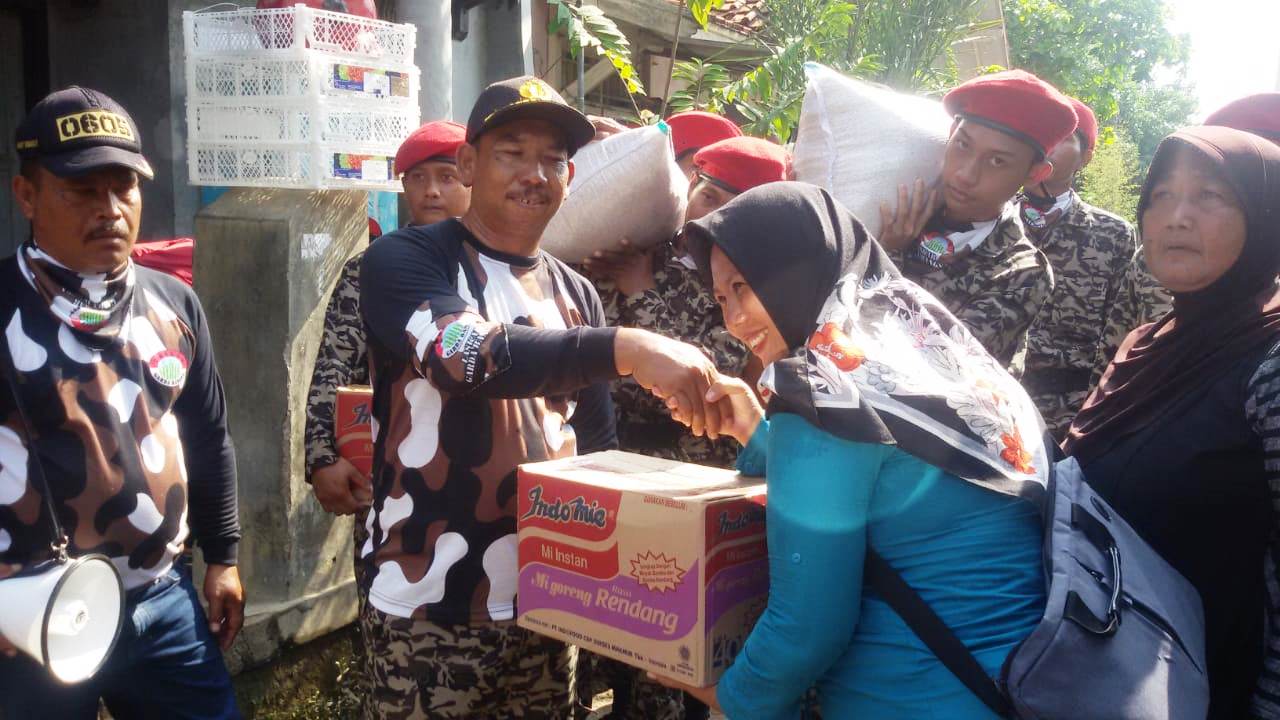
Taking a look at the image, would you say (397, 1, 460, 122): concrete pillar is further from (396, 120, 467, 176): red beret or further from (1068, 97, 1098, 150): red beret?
(1068, 97, 1098, 150): red beret

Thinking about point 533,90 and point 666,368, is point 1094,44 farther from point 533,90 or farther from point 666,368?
point 666,368

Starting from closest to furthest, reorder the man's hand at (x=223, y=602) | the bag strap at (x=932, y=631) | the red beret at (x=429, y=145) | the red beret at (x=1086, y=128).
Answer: the bag strap at (x=932, y=631) → the man's hand at (x=223, y=602) → the red beret at (x=429, y=145) → the red beret at (x=1086, y=128)

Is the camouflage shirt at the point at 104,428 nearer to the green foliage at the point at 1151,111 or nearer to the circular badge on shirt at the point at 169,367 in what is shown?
the circular badge on shirt at the point at 169,367

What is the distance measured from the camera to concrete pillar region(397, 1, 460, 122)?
209 inches

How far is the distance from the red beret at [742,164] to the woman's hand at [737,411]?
1.28 m

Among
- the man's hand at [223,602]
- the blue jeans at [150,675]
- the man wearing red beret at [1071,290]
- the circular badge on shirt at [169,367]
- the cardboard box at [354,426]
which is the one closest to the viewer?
the blue jeans at [150,675]

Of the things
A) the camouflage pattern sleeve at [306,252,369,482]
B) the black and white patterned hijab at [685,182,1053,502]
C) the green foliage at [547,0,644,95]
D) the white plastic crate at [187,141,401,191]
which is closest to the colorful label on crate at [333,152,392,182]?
the white plastic crate at [187,141,401,191]

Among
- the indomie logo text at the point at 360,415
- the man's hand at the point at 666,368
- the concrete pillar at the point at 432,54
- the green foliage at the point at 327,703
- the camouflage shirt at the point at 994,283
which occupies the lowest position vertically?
the green foliage at the point at 327,703

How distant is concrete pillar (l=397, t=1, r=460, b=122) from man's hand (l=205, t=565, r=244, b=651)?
332 centimetres

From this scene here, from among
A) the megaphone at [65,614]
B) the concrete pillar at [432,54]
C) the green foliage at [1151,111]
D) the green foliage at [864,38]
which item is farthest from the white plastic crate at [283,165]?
the green foliage at [1151,111]

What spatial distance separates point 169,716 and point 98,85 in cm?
381

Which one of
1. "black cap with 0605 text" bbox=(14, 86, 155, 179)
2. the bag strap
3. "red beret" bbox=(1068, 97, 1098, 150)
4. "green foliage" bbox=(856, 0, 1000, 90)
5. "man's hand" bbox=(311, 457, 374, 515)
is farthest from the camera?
"green foliage" bbox=(856, 0, 1000, 90)

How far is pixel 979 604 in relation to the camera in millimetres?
1438

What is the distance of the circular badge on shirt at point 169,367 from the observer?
2.24 m
